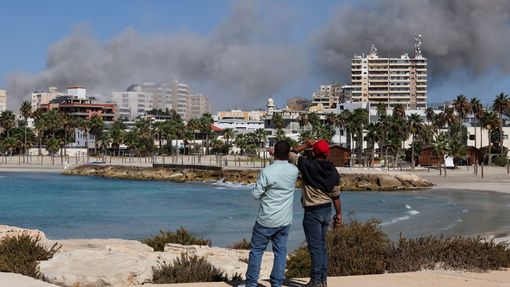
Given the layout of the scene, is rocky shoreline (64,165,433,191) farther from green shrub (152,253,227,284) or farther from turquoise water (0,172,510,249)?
green shrub (152,253,227,284)

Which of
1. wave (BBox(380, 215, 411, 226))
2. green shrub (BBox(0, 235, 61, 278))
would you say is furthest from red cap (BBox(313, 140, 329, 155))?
wave (BBox(380, 215, 411, 226))

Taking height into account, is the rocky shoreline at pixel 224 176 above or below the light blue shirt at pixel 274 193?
below

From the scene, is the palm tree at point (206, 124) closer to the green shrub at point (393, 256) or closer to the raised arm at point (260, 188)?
the green shrub at point (393, 256)

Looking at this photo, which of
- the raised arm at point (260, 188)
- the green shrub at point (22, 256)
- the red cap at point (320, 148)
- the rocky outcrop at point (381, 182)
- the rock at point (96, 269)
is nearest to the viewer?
the raised arm at point (260, 188)

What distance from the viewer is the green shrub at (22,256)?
11047mm

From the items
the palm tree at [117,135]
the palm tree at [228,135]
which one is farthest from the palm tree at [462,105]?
the palm tree at [117,135]

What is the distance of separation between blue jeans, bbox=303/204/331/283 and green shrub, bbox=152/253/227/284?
5.36 feet

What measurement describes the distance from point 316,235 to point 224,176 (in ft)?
276

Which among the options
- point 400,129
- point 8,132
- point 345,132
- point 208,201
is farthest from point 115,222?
point 8,132

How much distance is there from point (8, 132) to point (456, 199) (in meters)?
118

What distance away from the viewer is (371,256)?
11469 mm

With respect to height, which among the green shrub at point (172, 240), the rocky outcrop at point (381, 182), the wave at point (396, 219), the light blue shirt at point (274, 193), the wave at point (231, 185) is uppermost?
the light blue shirt at point (274, 193)

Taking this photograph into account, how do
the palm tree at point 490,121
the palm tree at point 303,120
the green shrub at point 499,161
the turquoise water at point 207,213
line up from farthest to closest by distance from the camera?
the palm tree at point 303,120 → the palm tree at point 490,121 → the green shrub at point 499,161 → the turquoise water at point 207,213

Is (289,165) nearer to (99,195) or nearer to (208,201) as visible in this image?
(208,201)
